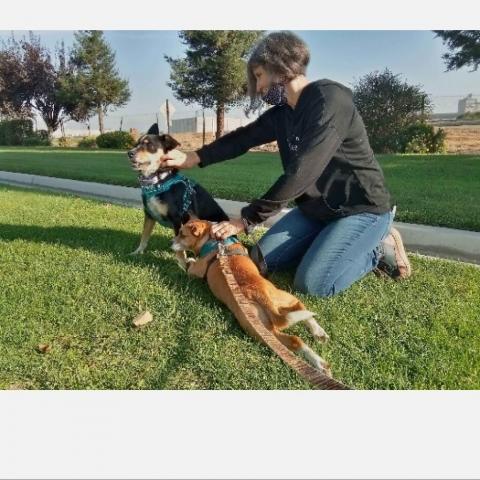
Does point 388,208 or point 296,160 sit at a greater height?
point 296,160

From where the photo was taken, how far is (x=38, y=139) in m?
27.9

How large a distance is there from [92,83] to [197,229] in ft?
87.1

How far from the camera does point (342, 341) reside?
2.80m

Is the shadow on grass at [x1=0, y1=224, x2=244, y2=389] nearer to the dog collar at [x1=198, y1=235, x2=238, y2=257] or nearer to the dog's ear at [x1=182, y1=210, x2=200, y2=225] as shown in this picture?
the dog collar at [x1=198, y1=235, x2=238, y2=257]

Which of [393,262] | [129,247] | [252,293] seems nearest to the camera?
[252,293]

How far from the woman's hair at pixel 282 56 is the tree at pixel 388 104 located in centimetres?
1378

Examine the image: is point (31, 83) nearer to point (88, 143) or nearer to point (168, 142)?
point (88, 143)

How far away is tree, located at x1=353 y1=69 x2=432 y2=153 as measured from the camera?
651 inches

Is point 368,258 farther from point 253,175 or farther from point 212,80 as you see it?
point 212,80

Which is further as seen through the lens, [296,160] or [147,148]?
[147,148]

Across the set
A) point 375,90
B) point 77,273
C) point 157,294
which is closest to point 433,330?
point 157,294

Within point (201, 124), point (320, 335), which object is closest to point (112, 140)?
point (201, 124)

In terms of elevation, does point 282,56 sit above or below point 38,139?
above

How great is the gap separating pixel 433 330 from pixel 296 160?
47.7 inches
